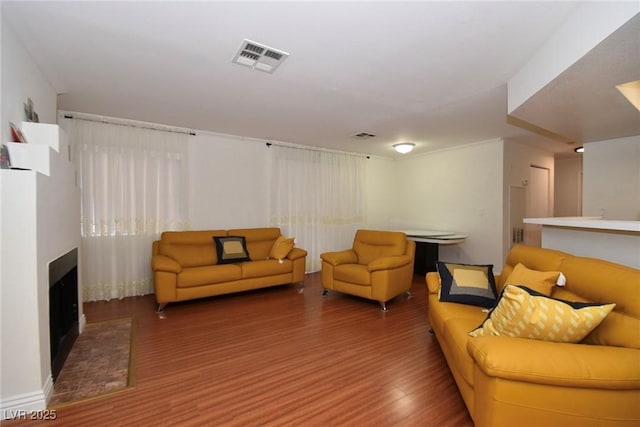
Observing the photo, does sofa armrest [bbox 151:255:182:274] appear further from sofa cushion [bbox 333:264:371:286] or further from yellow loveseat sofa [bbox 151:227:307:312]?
sofa cushion [bbox 333:264:371:286]

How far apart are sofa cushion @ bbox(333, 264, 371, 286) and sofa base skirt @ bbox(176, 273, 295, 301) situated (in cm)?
84

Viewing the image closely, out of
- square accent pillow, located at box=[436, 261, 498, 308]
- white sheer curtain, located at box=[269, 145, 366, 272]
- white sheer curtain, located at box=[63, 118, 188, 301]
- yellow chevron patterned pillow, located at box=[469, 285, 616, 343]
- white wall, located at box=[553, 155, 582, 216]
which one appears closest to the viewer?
yellow chevron patterned pillow, located at box=[469, 285, 616, 343]

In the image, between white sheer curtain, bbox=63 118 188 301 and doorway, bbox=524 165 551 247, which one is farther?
doorway, bbox=524 165 551 247

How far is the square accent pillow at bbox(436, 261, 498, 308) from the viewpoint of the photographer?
8.09 ft

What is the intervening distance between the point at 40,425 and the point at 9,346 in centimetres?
48

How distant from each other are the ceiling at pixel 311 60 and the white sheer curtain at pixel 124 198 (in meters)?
0.36

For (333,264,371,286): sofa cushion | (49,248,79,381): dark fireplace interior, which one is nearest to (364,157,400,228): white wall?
(333,264,371,286): sofa cushion

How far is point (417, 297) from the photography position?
4.04 metres

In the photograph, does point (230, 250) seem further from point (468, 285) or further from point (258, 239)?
point (468, 285)

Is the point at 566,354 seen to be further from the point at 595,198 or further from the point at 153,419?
the point at 595,198

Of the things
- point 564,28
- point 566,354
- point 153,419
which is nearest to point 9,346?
point 153,419

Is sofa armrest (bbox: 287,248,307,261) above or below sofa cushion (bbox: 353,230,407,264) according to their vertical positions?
below

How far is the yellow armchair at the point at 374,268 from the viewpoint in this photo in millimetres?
3555

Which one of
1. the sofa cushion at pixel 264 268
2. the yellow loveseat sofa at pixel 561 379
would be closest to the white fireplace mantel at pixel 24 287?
the sofa cushion at pixel 264 268
